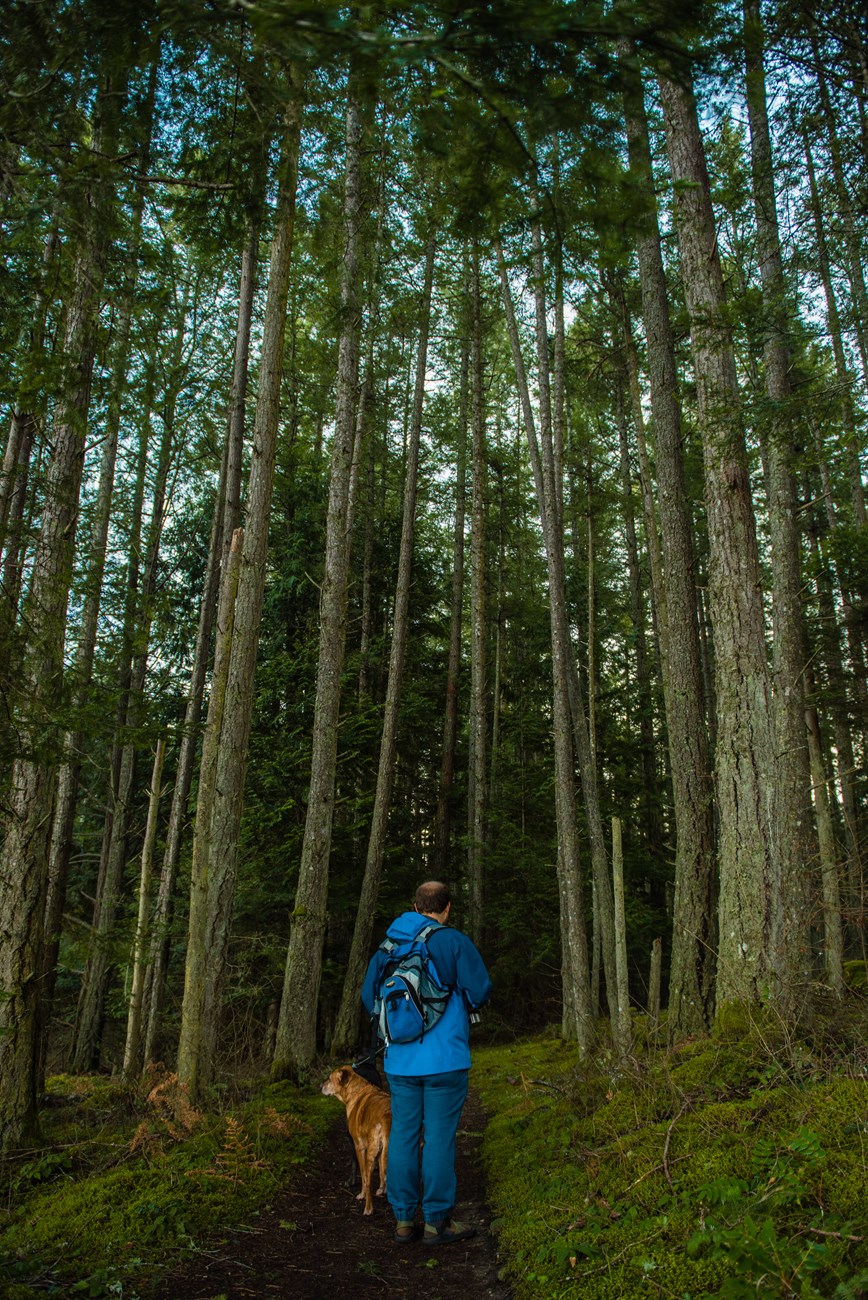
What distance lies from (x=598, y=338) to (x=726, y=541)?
7644 mm

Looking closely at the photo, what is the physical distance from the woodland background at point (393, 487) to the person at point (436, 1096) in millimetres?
1983

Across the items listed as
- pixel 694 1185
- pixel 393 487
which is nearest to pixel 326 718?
pixel 694 1185

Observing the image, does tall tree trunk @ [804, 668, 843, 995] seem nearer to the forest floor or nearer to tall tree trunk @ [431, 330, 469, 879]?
the forest floor

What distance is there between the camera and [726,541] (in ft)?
18.9

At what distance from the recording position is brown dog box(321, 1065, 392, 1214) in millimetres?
4738

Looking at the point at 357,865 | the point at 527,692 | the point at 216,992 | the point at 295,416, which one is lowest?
the point at 216,992

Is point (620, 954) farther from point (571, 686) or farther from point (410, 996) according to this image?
point (571, 686)

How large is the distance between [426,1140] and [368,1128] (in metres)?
0.88

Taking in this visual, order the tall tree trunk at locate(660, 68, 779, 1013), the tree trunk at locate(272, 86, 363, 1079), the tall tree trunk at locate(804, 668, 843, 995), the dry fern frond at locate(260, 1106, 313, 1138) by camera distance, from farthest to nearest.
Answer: the tree trunk at locate(272, 86, 363, 1079), the tall tree trunk at locate(804, 668, 843, 995), the dry fern frond at locate(260, 1106, 313, 1138), the tall tree trunk at locate(660, 68, 779, 1013)

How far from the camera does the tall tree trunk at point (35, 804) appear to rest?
480cm

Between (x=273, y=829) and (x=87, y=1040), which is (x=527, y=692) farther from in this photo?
(x=87, y=1040)

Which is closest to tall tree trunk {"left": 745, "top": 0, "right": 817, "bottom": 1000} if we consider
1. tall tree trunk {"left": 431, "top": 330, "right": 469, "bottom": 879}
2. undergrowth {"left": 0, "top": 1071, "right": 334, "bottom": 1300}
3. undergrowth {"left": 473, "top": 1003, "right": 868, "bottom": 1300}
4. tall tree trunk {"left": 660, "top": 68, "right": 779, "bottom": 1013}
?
tall tree trunk {"left": 660, "top": 68, "right": 779, "bottom": 1013}

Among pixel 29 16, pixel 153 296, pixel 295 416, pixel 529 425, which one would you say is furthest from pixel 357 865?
pixel 29 16

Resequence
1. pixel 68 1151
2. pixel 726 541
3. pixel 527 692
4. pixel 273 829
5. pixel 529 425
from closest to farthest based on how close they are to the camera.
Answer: pixel 68 1151 < pixel 726 541 < pixel 529 425 < pixel 273 829 < pixel 527 692
